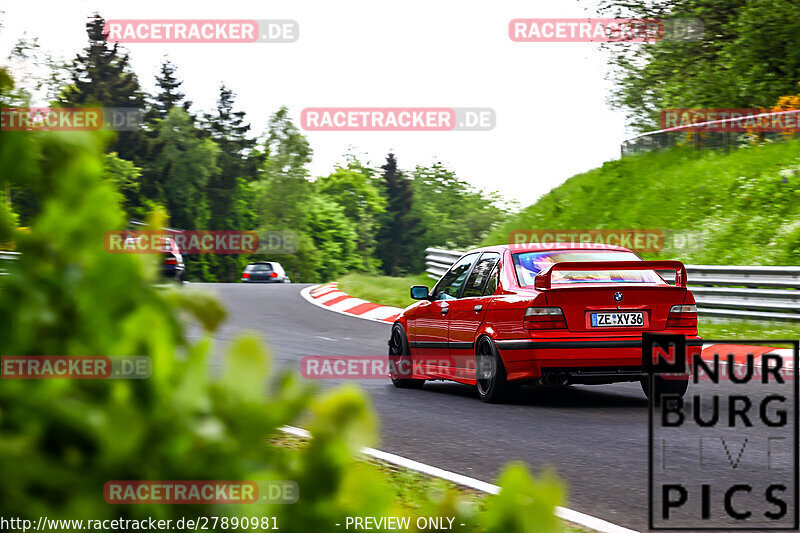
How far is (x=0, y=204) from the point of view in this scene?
1.39 m

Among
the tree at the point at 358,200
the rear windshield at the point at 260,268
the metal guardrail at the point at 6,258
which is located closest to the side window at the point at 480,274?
the metal guardrail at the point at 6,258

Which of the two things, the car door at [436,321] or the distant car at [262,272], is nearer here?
the car door at [436,321]

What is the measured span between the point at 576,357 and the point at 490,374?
88 centimetres

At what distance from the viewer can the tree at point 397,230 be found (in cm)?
12250

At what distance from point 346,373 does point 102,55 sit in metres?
66.2

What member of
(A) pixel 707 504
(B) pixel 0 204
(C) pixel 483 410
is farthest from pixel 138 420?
(C) pixel 483 410

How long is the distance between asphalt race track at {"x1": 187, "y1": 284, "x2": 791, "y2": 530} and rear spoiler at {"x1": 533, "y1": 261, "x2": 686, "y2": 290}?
45.0 inches

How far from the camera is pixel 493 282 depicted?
10.0 meters

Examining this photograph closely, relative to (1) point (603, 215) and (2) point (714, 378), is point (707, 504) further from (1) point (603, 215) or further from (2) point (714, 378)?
(1) point (603, 215)

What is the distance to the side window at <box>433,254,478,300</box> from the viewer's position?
10.8 meters

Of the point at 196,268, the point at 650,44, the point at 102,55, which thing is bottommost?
the point at 196,268

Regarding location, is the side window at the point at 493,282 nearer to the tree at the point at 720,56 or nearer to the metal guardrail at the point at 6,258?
the metal guardrail at the point at 6,258

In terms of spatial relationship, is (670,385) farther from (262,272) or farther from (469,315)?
(262,272)

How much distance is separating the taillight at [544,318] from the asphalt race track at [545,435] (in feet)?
2.45
